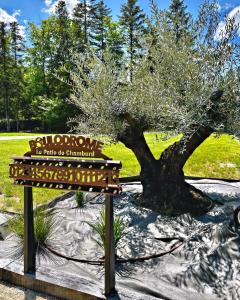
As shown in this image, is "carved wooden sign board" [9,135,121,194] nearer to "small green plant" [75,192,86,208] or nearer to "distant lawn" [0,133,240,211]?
"small green plant" [75,192,86,208]

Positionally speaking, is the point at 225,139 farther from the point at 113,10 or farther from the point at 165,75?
the point at 113,10

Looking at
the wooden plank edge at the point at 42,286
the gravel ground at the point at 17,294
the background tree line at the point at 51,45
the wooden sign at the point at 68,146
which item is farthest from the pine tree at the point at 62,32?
the gravel ground at the point at 17,294

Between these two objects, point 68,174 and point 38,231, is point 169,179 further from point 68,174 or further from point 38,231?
point 68,174

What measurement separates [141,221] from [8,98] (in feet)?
90.9

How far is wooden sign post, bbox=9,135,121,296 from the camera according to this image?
7.92ft

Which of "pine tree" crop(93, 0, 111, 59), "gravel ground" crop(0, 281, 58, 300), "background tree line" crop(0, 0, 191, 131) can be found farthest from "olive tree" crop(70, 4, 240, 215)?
"pine tree" crop(93, 0, 111, 59)

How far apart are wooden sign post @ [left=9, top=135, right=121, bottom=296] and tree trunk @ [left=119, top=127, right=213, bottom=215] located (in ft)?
5.56

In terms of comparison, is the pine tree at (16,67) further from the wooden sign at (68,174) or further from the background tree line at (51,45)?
the wooden sign at (68,174)

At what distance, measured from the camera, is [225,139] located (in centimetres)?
1223

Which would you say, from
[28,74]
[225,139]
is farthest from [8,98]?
[225,139]

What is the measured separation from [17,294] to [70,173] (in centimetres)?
110

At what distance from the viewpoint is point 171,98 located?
3717 millimetres

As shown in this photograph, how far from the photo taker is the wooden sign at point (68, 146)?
2.53 m

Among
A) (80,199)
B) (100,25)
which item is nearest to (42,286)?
(80,199)
